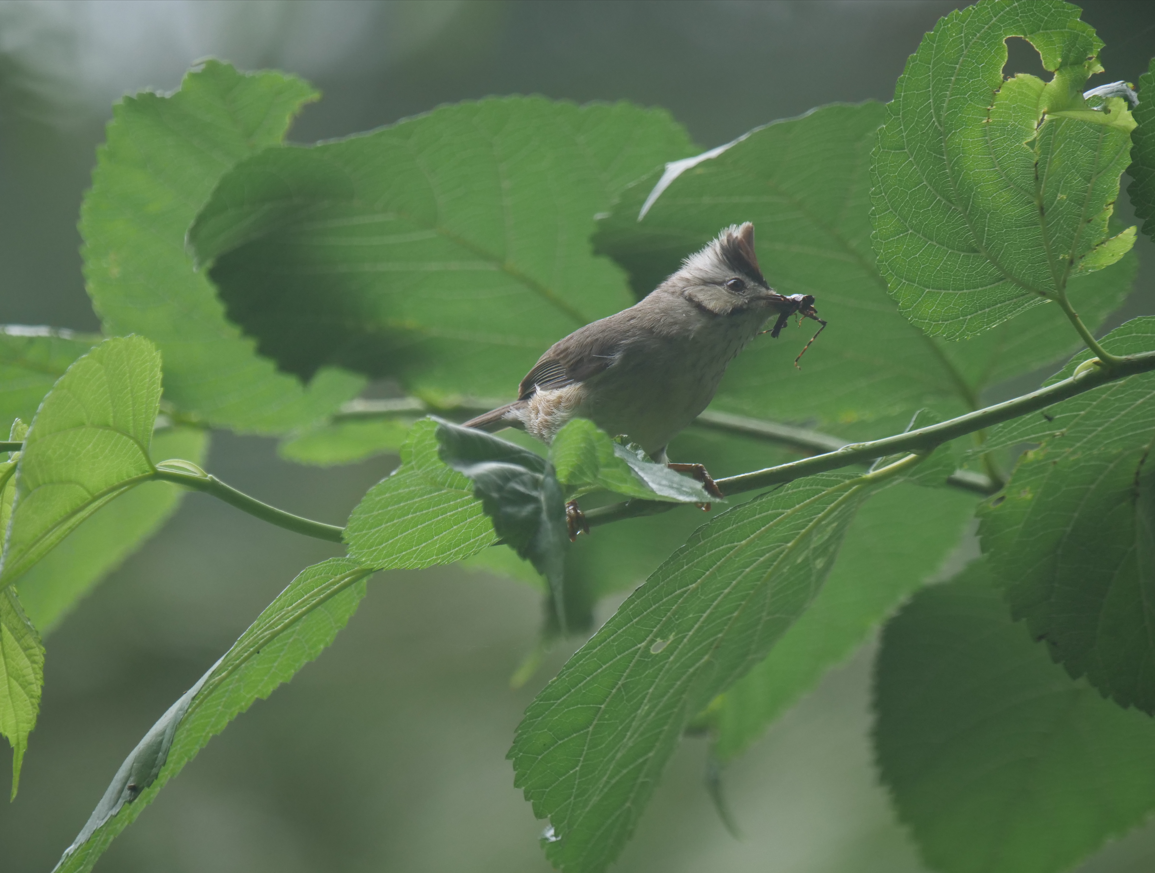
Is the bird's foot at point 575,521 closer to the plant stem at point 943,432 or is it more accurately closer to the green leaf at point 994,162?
the plant stem at point 943,432

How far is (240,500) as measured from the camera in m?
1.01

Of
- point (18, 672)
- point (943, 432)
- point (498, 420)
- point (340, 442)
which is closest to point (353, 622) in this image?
point (340, 442)

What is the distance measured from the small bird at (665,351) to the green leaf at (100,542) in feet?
2.34

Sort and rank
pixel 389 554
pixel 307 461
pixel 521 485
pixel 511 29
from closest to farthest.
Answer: pixel 521 485 < pixel 389 554 < pixel 307 461 < pixel 511 29

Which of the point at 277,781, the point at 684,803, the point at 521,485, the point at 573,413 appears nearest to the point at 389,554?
the point at 521,485

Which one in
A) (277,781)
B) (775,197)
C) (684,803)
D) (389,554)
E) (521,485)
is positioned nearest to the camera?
(521,485)

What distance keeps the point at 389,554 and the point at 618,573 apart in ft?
3.08

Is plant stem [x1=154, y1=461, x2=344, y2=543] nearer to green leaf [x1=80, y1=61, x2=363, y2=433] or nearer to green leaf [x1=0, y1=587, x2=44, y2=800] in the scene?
green leaf [x1=0, y1=587, x2=44, y2=800]

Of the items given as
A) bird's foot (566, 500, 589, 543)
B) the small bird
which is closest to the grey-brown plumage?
the small bird

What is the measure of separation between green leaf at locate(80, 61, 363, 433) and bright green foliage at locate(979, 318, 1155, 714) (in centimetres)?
114

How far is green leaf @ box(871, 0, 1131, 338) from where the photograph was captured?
876mm

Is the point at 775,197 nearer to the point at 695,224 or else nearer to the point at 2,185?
the point at 695,224

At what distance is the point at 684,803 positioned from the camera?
3359 mm

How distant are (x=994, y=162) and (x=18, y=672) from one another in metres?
1.12
